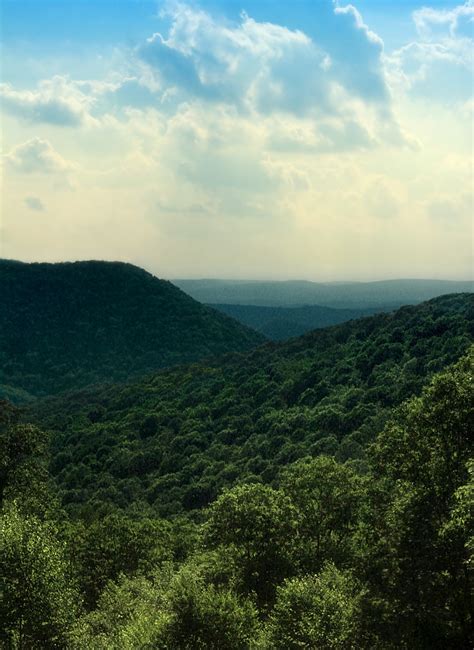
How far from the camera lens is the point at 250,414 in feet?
412

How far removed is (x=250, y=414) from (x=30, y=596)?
93.8 metres

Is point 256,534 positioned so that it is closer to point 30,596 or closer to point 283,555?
point 283,555

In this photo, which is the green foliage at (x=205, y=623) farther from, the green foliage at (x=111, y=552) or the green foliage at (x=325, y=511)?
the green foliage at (x=111, y=552)

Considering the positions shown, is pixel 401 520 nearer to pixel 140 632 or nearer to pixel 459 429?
pixel 459 429

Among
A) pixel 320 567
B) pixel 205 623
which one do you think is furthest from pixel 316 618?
pixel 320 567

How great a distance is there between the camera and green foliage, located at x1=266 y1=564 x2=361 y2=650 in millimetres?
→ 27531

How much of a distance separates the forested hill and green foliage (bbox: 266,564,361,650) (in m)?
51.1

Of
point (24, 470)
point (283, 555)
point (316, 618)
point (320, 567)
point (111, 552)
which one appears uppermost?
point (24, 470)

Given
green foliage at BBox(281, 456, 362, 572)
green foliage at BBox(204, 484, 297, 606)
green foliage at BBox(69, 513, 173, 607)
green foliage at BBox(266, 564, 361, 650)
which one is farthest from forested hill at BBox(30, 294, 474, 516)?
green foliage at BBox(266, 564, 361, 650)

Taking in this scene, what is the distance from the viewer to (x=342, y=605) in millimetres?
28953

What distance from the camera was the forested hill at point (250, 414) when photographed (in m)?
98.7

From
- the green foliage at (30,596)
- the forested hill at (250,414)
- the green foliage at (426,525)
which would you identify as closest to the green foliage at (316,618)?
the green foliage at (426,525)

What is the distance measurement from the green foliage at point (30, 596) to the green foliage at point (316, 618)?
1233cm

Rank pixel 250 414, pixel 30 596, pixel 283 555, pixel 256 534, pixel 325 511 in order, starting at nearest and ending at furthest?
pixel 30 596 < pixel 283 555 < pixel 256 534 < pixel 325 511 < pixel 250 414
